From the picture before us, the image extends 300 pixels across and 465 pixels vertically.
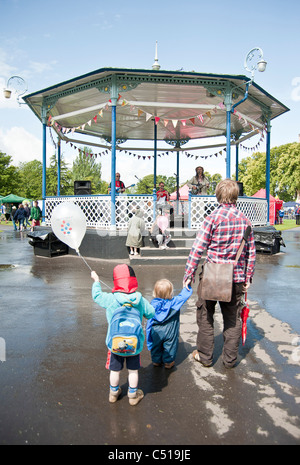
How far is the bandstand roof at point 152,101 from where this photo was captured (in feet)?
34.5

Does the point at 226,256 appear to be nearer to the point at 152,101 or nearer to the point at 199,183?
the point at 199,183

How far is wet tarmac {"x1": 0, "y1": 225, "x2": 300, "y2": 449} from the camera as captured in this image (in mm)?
2439

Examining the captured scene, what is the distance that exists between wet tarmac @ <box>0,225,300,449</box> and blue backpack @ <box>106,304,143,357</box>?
47cm

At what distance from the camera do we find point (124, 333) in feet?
9.00

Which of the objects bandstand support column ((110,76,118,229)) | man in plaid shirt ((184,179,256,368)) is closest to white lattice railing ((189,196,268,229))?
bandstand support column ((110,76,118,229))

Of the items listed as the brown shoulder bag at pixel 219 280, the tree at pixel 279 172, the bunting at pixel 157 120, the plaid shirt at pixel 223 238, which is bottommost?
the brown shoulder bag at pixel 219 280

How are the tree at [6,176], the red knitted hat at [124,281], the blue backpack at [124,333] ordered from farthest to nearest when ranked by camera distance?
the tree at [6,176] < the red knitted hat at [124,281] < the blue backpack at [124,333]

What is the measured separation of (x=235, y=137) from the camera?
16234mm

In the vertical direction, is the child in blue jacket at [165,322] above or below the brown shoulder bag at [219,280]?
below

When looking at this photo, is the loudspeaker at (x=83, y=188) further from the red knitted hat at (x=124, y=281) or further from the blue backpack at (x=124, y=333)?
the blue backpack at (x=124, y=333)

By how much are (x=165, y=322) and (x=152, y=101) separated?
11.8 metres

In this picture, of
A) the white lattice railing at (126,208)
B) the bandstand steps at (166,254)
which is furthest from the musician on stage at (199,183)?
the bandstand steps at (166,254)

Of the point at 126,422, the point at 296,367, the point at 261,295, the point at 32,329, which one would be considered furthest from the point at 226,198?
the point at 261,295

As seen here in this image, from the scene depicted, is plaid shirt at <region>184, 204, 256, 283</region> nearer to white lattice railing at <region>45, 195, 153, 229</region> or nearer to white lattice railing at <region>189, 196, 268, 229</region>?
white lattice railing at <region>189, 196, 268, 229</region>
